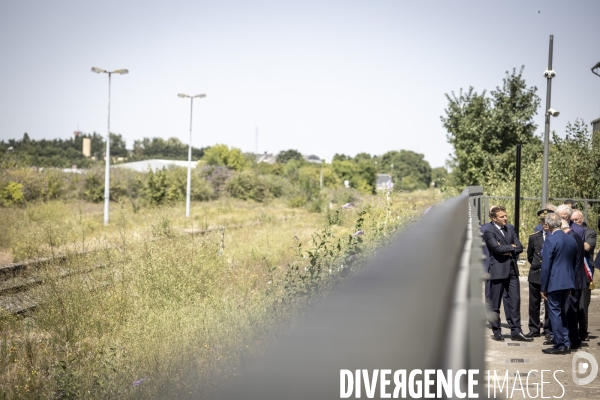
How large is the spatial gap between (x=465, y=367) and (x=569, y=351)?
8763 millimetres

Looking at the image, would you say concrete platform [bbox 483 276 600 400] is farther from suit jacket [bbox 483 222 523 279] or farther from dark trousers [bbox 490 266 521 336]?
suit jacket [bbox 483 222 523 279]

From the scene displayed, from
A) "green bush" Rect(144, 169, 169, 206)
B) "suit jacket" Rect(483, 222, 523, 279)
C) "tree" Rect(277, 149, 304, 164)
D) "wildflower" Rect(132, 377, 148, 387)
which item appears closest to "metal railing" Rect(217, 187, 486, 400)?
"wildflower" Rect(132, 377, 148, 387)

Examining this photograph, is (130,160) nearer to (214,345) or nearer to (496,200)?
(496,200)

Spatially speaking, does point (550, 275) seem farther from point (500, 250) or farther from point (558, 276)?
point (500, 250)

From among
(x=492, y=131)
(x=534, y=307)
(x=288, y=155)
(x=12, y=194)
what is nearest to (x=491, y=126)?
(x=492, y=131)

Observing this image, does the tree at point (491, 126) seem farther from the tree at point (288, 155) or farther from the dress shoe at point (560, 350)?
the tree at point (288, 155)

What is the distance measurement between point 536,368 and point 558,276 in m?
1.57

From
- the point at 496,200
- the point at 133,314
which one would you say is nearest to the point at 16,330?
the point at 133,314

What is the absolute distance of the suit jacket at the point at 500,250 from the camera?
9.79m

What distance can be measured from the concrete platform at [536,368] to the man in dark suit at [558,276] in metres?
0.26

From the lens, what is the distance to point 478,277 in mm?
1483

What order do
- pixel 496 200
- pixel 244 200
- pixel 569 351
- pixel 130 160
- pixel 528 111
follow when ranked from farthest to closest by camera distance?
pixel 130 160
pixel 244 200
pixel 528 111
pixel 496 200
pixel 569 351

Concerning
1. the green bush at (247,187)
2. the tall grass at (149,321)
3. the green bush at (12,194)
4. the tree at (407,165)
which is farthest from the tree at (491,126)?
the tree at (407,165)

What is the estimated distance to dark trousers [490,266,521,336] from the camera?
9844 mm
